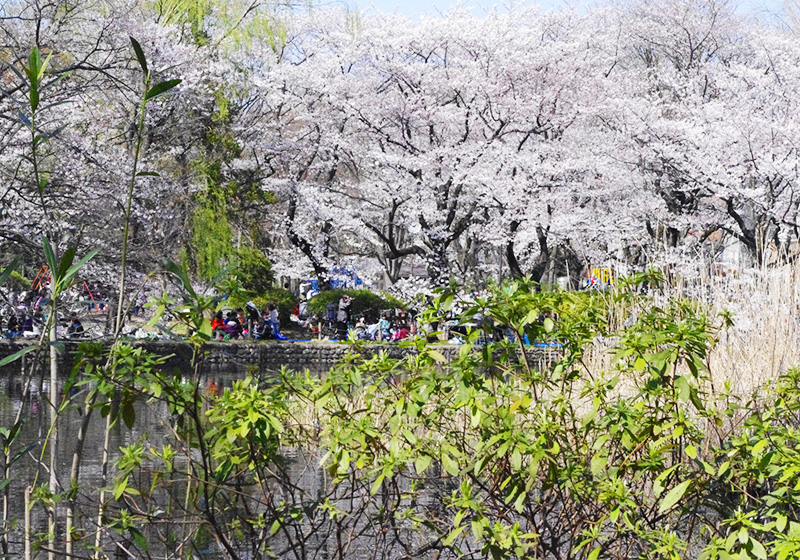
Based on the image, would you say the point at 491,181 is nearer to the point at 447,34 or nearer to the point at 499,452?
the point at 447,34

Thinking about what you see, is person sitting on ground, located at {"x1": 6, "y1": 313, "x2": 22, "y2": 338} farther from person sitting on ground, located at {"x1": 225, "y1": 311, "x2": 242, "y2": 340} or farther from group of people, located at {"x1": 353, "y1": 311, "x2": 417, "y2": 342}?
group of people, located at {"x1": 353, "y1": 311, "x2": 417, "y2": 342}

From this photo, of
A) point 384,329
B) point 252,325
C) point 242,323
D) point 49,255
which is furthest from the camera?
point 242,323

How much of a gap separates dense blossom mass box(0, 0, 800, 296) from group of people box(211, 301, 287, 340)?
1247 millimetres

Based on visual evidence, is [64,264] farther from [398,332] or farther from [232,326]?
[232,326]

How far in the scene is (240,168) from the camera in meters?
20.2

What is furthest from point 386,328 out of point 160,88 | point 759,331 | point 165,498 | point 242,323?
point 160,88

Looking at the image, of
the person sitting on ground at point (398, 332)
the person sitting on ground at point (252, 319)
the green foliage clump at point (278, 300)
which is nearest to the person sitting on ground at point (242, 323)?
the person sitting on ground at point (252, 319)

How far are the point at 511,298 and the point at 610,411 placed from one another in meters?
0.43

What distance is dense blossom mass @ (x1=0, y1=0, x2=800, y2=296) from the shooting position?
16.4 m

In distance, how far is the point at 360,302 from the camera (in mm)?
20109

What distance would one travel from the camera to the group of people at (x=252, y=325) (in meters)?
19.0

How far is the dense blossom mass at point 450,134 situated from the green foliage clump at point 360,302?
1.35 meters

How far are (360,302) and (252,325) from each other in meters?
2.35

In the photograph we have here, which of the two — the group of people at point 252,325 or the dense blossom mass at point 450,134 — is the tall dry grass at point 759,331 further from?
the group of people at point 252,325
